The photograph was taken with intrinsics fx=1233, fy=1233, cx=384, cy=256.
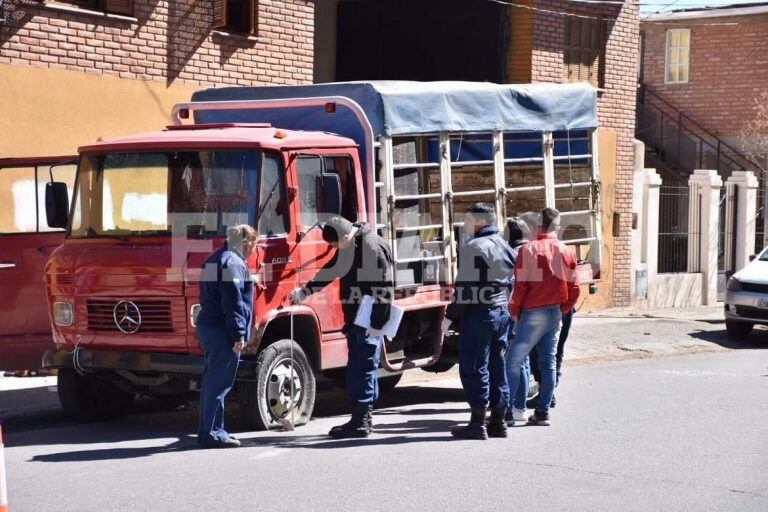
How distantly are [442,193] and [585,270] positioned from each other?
254 cm

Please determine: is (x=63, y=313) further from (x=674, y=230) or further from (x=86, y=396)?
(x=674, y=230)

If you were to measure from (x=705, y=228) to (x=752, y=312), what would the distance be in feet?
19.7

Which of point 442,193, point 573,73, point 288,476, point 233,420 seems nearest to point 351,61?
point 573,73

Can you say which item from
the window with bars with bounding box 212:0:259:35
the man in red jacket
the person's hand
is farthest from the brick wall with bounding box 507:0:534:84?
the person's hand

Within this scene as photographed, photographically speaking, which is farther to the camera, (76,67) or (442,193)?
(76,67)

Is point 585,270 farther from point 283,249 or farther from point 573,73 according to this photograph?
point 573,73

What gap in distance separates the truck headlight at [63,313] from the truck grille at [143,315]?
20 centimetres

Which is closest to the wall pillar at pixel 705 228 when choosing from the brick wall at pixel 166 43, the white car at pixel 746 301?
the white car at pixel 746 301

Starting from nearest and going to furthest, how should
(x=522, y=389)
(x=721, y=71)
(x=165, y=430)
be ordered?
(x=165, y=430) < (x=522, y=389) < (x=721, y=71)

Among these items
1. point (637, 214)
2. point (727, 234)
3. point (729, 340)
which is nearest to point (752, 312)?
point (729, 340)

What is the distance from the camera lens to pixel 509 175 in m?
12.4

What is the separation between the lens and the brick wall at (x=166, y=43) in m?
13.1

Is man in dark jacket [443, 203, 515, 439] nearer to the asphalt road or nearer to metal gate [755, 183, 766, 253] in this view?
the asphalt road

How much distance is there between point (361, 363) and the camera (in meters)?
9.41
